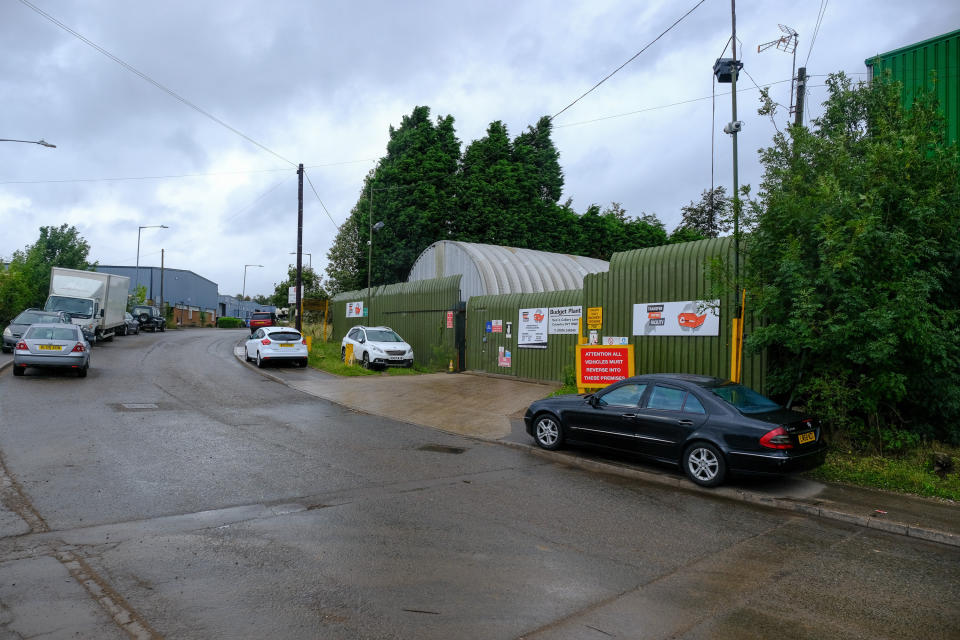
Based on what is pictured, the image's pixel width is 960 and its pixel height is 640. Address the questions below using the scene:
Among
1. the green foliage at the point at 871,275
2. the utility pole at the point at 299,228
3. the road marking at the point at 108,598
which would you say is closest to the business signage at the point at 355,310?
the utility pole at the point at 299,228

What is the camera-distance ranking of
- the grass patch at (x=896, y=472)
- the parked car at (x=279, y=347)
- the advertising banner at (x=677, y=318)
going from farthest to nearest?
1. the parked car at (x=279, y=347)
2. the advertising banner at (x=677, y=318)
3. the grass patch at (x=896, y=472)

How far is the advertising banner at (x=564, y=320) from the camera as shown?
16016 mm

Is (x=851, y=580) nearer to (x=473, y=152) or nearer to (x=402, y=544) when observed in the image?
(x=402, y=544)

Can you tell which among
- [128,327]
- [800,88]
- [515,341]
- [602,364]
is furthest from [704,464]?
[128,327]

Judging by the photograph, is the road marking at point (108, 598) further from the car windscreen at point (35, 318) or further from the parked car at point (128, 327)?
the parked car at point (128, 327)

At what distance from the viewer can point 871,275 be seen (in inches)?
328

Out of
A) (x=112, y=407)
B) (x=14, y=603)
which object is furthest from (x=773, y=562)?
(x=112, y=407)

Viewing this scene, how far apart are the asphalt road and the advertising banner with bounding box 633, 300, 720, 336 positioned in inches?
196

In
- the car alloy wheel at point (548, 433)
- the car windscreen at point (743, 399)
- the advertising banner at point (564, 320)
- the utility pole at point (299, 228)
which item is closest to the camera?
the car windscreen at point (743, 399)

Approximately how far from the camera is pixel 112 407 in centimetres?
1191

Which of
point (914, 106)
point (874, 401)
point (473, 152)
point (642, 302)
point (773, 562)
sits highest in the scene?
point (473, 152)

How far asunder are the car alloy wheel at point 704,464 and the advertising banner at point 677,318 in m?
3.88

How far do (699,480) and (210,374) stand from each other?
1530 cm

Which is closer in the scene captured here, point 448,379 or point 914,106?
point 914,106
